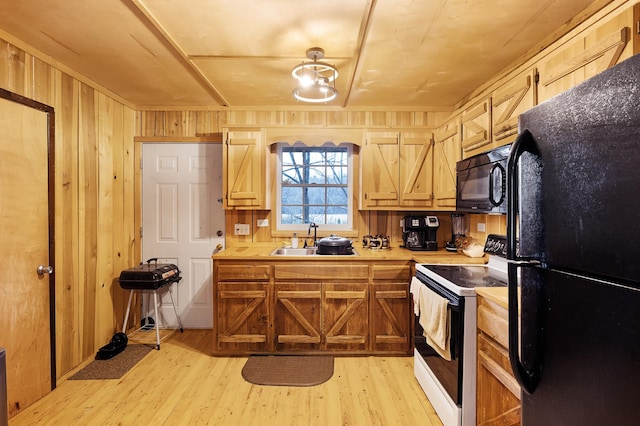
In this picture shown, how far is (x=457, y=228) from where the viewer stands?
3.29 m

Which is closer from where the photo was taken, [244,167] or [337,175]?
[244,167]

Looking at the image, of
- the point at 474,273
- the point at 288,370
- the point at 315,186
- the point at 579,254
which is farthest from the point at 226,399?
the point at 579,254

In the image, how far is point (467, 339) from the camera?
177 centimetres

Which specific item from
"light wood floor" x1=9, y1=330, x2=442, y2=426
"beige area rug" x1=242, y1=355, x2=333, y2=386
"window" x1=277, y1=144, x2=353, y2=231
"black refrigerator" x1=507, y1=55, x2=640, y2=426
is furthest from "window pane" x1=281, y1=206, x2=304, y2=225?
"black refrigerator" x1=507, y1=55, x2=640, y2=426

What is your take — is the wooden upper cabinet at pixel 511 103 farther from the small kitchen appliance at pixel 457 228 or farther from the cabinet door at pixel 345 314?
the cabinet door at pixel 345 314

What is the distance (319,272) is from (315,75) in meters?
1.64

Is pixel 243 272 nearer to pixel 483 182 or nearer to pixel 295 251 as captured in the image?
pixel 295 251

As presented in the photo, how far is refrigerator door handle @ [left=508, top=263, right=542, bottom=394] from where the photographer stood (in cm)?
93

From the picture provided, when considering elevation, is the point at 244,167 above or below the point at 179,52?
below

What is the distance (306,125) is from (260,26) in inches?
57.7

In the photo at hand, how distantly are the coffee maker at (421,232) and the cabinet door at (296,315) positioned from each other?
1.10m

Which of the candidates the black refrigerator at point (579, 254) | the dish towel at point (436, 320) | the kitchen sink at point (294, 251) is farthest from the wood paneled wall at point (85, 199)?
the black refrigerator at point (579, 254)

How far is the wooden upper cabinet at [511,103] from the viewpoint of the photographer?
5.85 ft

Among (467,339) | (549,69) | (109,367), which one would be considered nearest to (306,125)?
(549,69)
